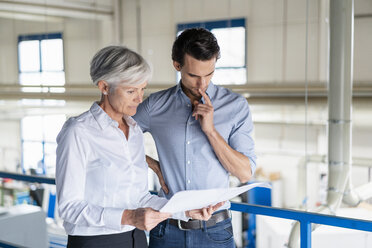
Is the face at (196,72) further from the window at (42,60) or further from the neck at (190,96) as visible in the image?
the window at (42,60)

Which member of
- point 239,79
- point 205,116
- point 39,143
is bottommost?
point 39,143

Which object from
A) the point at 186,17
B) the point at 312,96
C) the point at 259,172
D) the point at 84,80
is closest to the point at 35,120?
the point at 84,80

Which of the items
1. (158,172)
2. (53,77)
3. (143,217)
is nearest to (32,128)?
(53,77)

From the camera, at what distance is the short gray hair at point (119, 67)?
103 cm

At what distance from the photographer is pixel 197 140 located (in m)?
1.24

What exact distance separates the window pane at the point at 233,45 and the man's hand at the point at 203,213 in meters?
6.21

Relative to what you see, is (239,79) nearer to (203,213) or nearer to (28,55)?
(28,55)

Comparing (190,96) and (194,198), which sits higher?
(190,96)

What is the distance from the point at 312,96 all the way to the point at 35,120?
20.1 feet

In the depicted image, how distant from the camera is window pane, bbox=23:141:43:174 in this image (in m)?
9.33

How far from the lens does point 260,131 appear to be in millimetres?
7184

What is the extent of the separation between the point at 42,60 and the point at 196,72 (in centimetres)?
827

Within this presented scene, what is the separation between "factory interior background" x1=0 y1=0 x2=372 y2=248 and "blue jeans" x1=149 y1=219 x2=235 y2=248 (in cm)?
257

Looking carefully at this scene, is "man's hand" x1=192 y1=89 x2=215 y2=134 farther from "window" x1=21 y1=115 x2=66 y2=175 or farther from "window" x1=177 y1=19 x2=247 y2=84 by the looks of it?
"window" x1=21 y1=115 x2=66 y2=175
